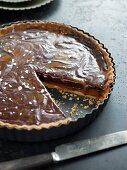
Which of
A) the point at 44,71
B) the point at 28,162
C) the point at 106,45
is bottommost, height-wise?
the point at 28,162

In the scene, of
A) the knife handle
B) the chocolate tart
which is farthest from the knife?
the chocolate tart

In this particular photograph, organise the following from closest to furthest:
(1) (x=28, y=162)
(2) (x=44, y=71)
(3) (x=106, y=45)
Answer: (1) (x=28, y=162) < (2) (x=44, y=71) < (3) (x=106, y=45)

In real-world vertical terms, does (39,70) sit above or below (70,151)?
above

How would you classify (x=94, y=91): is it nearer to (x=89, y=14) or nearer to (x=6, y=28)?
(x=6, y=28)

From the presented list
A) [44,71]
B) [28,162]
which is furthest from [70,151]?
[44,71]

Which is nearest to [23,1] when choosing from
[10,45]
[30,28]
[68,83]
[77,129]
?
[30,28]

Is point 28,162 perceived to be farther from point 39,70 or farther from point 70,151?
point 39,70
